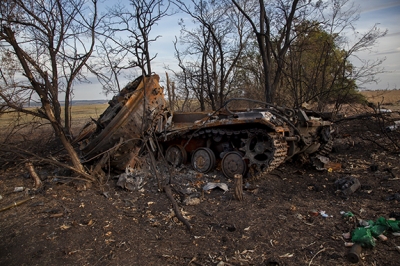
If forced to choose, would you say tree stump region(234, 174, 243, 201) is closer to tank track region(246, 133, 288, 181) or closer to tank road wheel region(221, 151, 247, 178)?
tank track region(246, 133, 288, 181)

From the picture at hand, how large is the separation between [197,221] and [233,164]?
2.71m

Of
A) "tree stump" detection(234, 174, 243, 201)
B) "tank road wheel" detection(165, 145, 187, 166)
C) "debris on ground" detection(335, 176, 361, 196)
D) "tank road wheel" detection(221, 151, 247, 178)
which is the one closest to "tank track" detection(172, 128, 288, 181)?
"tank road wheel" detection(221, 151, 247, 178)

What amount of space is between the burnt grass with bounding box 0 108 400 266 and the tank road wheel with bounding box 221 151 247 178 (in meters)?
0.28

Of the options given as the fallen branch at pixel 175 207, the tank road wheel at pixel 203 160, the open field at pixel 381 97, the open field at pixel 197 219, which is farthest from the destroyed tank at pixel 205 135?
the open field at pixel 381 97

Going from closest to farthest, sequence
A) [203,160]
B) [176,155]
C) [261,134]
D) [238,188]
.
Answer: [238,188] < [261,134] < [203,160] < [176,155]

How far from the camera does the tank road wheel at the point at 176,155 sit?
9.19 metres

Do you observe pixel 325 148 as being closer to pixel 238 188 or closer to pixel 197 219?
pixel 238 188

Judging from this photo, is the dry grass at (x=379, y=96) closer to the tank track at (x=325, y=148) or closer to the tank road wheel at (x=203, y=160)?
the tank track at (x=325, y=148)

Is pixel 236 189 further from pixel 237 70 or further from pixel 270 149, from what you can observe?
pixel 237 70

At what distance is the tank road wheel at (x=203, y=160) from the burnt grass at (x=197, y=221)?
34cm

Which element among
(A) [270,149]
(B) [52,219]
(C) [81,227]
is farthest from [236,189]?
(B) [52,219]

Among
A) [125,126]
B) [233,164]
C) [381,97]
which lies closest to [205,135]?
[233,164]

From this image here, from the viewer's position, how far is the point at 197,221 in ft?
17.4

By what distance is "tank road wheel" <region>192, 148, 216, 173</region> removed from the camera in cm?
836
